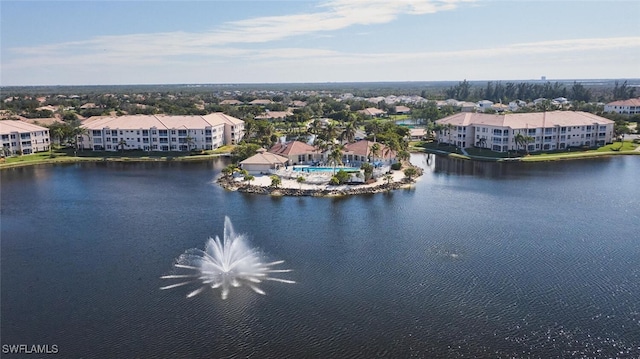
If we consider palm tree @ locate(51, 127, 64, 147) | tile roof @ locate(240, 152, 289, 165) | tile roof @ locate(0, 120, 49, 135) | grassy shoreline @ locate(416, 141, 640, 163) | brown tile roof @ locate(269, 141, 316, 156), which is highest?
tile roof @ locate(0, 120, 49, 135)

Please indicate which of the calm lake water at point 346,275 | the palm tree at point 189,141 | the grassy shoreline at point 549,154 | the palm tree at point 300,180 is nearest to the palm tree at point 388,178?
the calm lake water at point 346,275

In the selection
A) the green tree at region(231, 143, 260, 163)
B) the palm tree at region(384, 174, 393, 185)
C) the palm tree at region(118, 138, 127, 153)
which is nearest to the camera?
the palm tree at region(384, 174, 393, 185)

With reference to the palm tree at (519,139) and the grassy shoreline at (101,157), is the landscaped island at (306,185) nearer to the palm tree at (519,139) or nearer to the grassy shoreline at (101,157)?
the grassy shoreline at (101,157)

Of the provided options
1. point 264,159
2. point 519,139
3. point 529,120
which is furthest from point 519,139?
point 264,159

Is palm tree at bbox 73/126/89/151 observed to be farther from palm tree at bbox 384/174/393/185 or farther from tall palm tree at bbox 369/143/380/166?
palm tree at bbox 384/174/393/185

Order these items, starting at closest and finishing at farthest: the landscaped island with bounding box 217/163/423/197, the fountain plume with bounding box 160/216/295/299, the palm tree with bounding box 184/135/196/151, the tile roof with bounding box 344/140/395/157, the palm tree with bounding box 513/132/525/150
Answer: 1. the fountain plume with bounding box 160/216/295/299
2. the landscaped island with bounding box 217/163/423/197
3. the tile roof with bounding box 344/140/395/157
4. the palm tree with bounding box 513/132/525/150
5. the palm tree with bounding box 184/135/196/151

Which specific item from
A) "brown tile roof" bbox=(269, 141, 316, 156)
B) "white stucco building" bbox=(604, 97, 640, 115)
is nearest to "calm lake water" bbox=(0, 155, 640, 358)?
"brown tile roof" bbox=(269, 141, 316, 156)

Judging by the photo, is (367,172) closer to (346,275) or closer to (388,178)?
(388,178)
